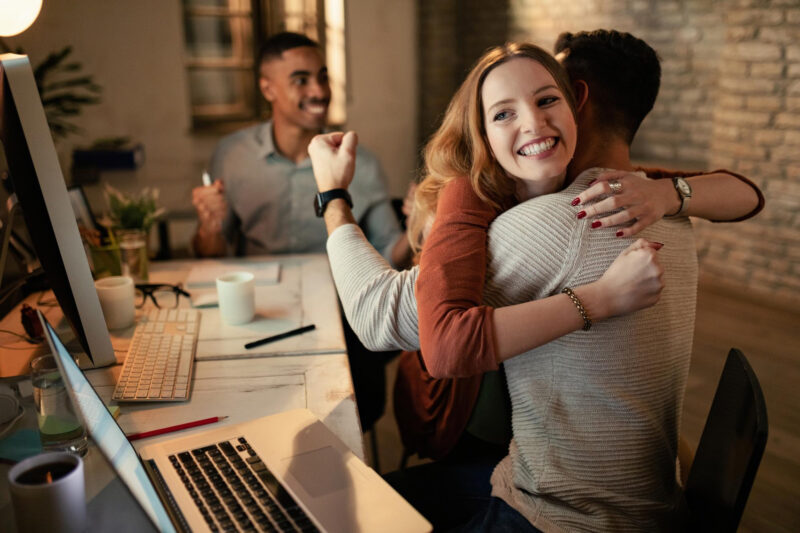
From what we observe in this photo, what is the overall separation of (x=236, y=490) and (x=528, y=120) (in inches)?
28.0

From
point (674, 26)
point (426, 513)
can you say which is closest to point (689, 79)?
point (674, 26)

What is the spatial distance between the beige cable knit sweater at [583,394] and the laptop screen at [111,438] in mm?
482

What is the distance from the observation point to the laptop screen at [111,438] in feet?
2.46

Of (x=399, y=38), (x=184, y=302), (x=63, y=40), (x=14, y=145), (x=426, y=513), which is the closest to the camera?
(x=14, y=145)

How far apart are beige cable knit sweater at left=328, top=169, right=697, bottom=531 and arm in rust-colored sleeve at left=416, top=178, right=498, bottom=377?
5 cm

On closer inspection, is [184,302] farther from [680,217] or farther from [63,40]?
[63,40]

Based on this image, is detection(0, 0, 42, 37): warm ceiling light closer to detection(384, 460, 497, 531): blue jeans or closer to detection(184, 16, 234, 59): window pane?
detection(384, 460, 497, 531): blue jeans

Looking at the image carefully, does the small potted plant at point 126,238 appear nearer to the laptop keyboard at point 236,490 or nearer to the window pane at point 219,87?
the laptop keyboard at point 236,490

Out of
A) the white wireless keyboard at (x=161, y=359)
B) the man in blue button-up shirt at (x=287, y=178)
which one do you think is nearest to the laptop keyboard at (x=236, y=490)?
the white wireless keyboard at (x=161, y=359)

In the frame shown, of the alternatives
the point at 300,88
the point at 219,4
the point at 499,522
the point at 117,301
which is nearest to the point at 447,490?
the point at 499,522

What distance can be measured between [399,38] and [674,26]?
2.18 meters

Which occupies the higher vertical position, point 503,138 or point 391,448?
point 503,138

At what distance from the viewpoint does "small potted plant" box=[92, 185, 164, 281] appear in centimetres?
178

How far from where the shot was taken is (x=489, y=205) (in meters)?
1.12
